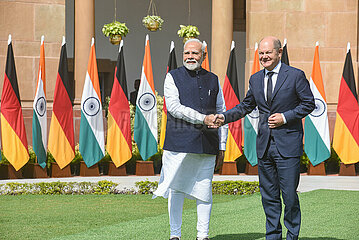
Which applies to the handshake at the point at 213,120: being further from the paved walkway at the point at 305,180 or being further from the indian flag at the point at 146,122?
the indian flag at the point at 146,122

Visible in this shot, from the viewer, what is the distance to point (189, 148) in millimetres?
5781

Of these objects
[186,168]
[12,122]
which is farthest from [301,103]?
[12,122]

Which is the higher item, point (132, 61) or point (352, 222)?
point (132, 61)

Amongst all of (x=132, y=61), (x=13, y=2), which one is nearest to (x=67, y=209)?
(x=13, y=2)

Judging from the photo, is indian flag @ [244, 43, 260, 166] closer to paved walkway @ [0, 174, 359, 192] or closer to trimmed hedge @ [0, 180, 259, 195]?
paved walkway @ [0, 174, 359, 192]

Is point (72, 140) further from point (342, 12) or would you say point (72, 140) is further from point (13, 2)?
point (342, 12)

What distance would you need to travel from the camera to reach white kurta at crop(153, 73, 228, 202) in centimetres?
578

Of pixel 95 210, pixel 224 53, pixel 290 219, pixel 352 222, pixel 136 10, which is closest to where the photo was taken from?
pixel 290 219

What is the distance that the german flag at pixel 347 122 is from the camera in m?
13.8

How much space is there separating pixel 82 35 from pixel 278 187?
1030 cm

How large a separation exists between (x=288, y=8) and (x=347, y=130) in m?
3.85

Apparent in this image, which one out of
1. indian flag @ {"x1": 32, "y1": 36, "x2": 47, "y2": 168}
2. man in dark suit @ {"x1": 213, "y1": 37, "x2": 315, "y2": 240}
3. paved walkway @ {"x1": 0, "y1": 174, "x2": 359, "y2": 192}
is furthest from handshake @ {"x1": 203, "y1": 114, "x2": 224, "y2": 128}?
indian flag @ {"x1": 32, "y1": 36, "x2": 47, "y2": 168}

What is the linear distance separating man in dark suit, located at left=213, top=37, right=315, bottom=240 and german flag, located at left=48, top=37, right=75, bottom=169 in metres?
8.24

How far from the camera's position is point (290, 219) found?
545 centimetres
